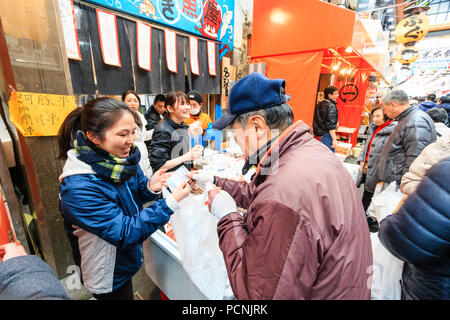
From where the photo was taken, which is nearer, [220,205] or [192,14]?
[220,205]

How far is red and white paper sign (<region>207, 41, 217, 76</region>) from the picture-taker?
5.04 m

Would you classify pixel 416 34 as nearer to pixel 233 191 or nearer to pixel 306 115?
pixel 306 115

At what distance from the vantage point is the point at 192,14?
4.52m

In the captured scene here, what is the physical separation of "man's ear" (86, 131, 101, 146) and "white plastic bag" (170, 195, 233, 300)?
77cm

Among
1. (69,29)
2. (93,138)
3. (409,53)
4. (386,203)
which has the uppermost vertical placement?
(409,53)

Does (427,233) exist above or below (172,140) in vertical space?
below

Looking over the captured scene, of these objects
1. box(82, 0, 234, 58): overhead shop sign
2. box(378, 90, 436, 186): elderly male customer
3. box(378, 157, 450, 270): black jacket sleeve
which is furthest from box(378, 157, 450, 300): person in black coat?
box(82, 0, 234, 58): overhead shop sign

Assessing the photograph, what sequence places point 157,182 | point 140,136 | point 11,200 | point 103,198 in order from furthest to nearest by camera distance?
point 140,136 < point 11,200 < point 157,182 < point 103,198

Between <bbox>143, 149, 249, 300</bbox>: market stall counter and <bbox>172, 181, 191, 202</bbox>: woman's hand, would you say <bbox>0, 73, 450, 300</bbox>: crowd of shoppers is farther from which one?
<bbox>143, 149, 249, 300</bbox>: market stall counter

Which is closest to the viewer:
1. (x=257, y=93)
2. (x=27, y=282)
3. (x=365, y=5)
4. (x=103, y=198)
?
(x=27, y=282)

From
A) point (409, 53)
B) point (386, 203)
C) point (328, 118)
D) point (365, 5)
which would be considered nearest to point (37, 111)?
point (386, 203)

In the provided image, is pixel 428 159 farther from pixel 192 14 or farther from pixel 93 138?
pixel 192 14

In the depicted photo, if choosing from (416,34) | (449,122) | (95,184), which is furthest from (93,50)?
(416,34)

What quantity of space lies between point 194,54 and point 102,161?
421 cm
